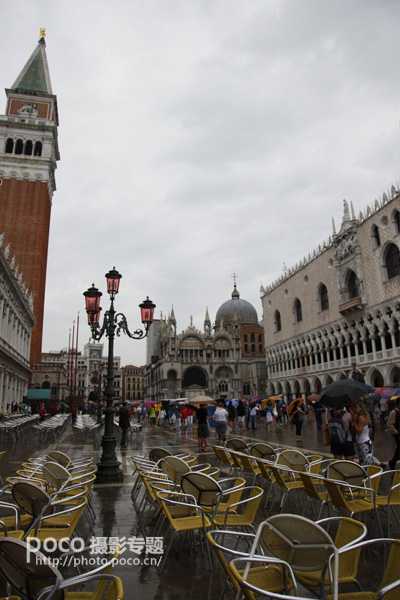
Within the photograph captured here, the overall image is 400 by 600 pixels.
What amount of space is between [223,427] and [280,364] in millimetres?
40622

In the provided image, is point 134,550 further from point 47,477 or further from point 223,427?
point 223,427

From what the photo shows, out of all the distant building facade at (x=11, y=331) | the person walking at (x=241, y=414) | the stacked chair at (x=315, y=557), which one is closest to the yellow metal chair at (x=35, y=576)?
the stacked chair at (x=315, y=557)

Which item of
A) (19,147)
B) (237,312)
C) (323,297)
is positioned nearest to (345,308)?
(323,297)

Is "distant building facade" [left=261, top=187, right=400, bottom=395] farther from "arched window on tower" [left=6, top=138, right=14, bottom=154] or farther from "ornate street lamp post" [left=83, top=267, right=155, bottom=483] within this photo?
"arched window on tower" [left=6, top=138, right=14, bottom=154]

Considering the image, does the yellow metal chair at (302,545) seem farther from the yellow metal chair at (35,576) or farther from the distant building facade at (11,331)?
the distant building facade at (11,331)

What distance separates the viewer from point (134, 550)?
182 inches

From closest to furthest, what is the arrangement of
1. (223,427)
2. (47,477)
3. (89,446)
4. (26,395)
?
(47,477) → (223,427) → (89,446) → (26,395)

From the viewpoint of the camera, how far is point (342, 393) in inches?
459

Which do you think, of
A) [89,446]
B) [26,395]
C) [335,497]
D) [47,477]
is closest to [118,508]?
[47,477]

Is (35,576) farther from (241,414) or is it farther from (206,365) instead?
(206,365)

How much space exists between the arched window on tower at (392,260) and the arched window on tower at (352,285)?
499 cm

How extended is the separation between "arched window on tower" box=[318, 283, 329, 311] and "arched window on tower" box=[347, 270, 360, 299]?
166 inches

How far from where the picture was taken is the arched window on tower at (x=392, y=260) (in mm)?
32406

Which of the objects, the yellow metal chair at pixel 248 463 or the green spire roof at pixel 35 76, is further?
the green spire roof at pixel 35 76
